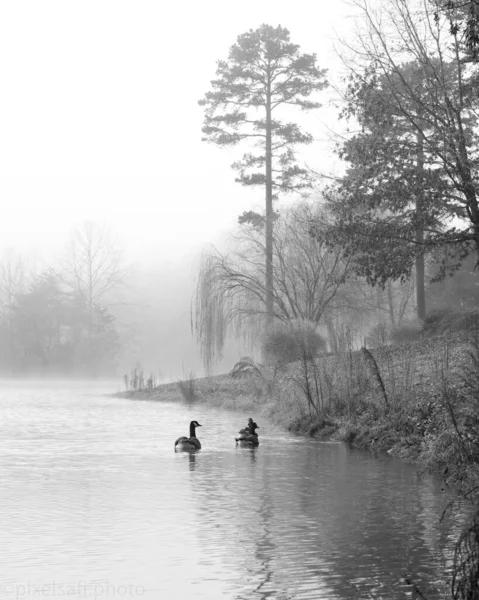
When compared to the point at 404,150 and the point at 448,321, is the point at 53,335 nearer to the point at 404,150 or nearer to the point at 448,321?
the point at 448,321

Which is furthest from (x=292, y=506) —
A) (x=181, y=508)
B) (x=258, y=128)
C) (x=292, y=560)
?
(x=258, y=128)

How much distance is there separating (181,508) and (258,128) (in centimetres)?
3528

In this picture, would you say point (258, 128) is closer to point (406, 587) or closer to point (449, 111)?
point (449, 111)

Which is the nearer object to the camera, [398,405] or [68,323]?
[398,405]

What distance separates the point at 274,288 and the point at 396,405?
75.8 ft

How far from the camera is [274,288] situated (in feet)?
140

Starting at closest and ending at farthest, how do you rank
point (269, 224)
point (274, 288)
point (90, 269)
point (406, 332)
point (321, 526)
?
point (321, 526) → point (406, 332) → point (274, 288) → point (269, 224) → point (90, 269)

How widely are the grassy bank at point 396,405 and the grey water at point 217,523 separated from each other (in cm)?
61

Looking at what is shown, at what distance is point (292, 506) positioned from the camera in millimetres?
12805

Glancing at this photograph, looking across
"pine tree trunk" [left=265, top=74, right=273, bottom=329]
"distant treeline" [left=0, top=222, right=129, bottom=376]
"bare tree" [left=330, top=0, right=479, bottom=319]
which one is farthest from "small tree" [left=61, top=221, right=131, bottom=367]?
"bare tree" [left=330, top=0, right=479, bottom=319]

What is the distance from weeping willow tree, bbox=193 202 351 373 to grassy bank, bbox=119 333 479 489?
9.49m

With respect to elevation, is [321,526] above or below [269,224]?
below

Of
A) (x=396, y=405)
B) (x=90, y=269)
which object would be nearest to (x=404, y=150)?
(x=396, y=405)

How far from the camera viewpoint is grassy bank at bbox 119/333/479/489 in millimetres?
15094
